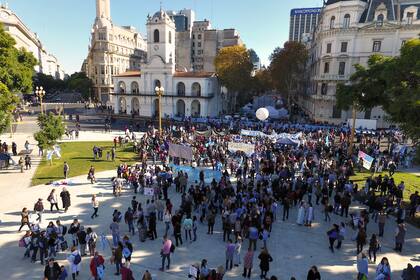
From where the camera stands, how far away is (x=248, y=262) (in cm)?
1087

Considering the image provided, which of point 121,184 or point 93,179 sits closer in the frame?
point 121,184

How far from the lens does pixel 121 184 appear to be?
1936 centimetres

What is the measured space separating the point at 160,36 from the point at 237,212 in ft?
154

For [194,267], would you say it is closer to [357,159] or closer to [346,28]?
[357,159]

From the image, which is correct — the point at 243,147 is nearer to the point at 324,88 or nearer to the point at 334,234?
the point at 334,234

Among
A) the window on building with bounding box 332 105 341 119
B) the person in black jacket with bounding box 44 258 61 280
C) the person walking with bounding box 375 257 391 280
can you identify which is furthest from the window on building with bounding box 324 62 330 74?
the person in black jacket with bounding box 44 258 61 280

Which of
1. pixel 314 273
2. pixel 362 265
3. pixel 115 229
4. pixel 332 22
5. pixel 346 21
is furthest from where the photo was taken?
pixel 332 22

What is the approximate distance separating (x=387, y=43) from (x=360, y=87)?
23422 millimetres

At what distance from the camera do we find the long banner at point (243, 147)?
25.3 meters

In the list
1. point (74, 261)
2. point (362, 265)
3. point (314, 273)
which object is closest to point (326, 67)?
point (362, 265)

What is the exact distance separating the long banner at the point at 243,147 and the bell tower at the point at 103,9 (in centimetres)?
8718

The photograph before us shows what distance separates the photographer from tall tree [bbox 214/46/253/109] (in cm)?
5553

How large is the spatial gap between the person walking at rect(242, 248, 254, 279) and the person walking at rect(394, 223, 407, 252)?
6.43 metres

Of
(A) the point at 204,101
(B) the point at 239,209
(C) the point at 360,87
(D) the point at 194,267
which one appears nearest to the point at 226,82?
(A) the point at 204,101
